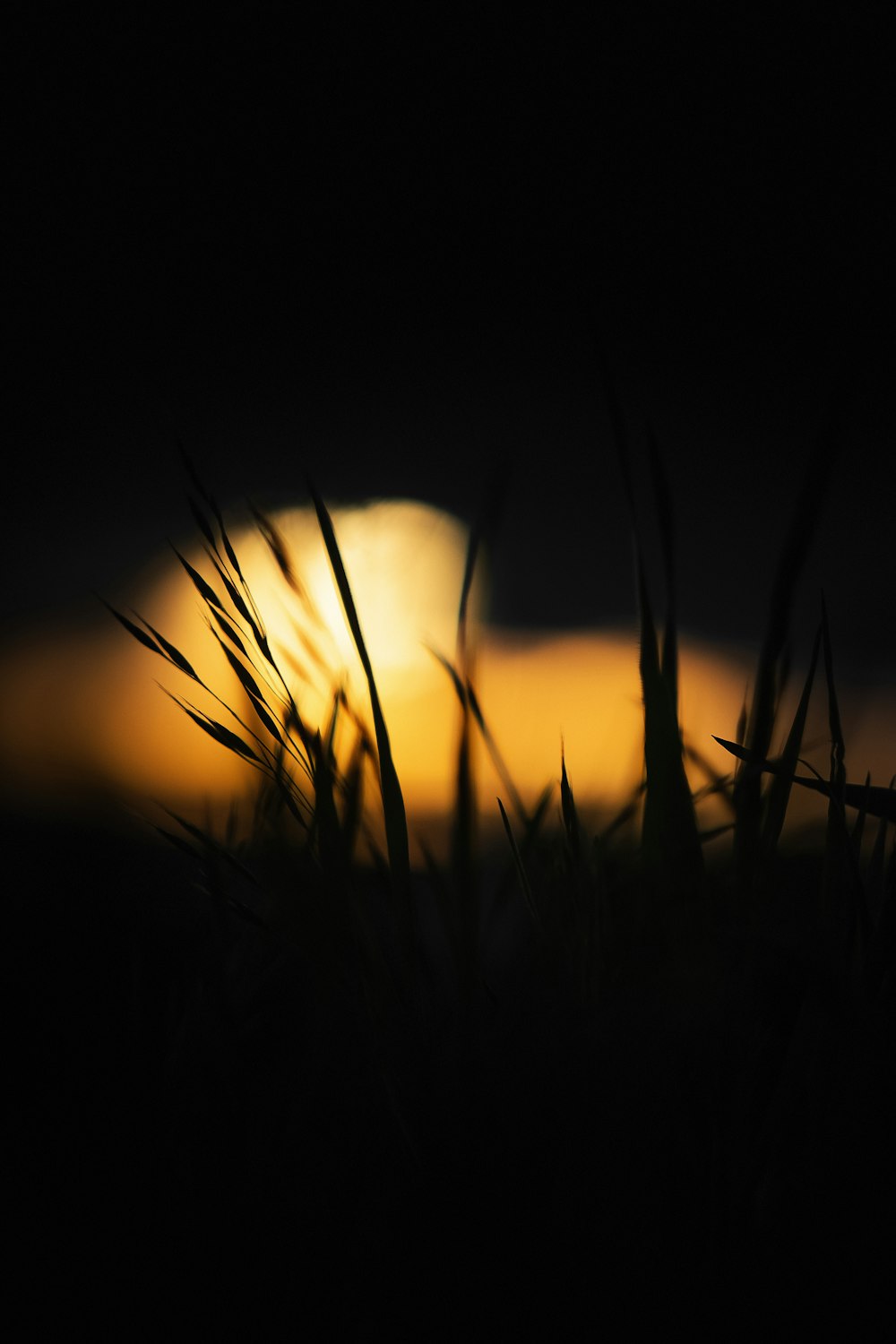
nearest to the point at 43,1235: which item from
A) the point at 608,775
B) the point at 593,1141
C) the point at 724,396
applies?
the point at 593,1141

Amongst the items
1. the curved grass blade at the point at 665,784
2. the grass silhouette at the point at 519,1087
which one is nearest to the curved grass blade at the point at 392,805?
the grass silhouette at the point at 519,1087

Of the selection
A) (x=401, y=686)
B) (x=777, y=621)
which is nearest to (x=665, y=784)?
(x=777, y=621)

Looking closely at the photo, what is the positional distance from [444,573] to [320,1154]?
0.60m

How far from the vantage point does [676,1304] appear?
0.25m

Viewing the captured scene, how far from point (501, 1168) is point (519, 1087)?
38 mm

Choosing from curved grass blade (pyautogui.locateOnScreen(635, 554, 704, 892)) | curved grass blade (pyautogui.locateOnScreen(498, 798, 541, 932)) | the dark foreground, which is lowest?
the dark foreground

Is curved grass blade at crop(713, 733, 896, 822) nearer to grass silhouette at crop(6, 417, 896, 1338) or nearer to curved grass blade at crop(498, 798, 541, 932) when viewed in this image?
grass silhouette at crop(6, 417, 896, 1338)

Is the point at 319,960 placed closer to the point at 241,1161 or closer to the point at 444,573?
the point at 241,1161

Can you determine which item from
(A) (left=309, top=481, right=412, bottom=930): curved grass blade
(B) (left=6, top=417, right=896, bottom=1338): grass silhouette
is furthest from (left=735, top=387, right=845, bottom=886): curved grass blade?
(A) (left=309, top=481, right=412, bottom=930): curved grass blade

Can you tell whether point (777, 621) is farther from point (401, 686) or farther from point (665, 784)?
point (401, 686)

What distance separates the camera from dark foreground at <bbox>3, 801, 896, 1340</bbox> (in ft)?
0.85

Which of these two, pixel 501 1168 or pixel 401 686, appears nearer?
pixel 501 1168

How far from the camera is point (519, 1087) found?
1.05ft

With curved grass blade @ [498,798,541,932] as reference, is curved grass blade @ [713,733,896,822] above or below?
above
